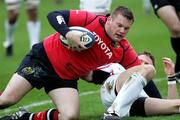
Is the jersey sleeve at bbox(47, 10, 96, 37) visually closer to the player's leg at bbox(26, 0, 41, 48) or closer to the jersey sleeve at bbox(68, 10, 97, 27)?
the jersey sleeve at bbox(68, 10, 97, 27)

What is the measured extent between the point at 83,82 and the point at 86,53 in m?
2.86

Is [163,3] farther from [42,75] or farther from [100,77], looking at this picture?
[42,75]

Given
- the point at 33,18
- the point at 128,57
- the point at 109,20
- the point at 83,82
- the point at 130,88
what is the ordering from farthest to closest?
the point at 33,18 → the point at 83,82 → the point at 128,57 → the point at 109,20 → the point at 130,88

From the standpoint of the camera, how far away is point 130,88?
21.5 ft

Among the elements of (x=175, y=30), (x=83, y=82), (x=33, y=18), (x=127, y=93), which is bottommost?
(x=83, y=82)

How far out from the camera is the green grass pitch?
315 inches

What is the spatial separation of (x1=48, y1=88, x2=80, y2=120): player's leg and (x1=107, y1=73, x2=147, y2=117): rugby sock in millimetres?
363

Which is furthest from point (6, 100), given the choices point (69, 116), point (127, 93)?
point (127, 93)

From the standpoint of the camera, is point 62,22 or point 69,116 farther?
point 62,22

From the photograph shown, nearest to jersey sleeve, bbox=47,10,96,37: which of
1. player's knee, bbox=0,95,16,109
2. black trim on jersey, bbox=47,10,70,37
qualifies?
black trim on jersey, bbox=47,10,70,37

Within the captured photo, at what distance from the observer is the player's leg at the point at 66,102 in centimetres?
669

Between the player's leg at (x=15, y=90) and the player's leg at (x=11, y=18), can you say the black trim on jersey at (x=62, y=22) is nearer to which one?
the player's leg at (x=15, y=90)

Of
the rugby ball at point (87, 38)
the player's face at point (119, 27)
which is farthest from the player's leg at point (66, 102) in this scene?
the player's face at point (119, 27)

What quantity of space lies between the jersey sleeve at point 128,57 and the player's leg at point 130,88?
37 centimetres
